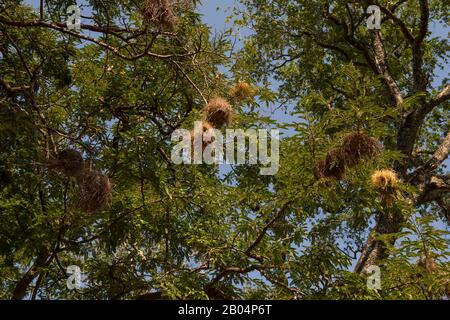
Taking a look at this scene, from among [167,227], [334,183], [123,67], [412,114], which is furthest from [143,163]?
[412,114]

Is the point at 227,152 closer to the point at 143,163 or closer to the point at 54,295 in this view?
the point at 143,163

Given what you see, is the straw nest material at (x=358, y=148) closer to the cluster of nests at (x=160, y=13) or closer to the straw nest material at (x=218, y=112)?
the straw nest material at (x=218, y=112)

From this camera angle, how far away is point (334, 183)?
5.28 metres

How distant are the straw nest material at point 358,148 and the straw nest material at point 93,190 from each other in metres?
1.69

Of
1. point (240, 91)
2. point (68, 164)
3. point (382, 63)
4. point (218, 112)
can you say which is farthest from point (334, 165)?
point (382, 63)

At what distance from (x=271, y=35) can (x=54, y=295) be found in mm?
6681

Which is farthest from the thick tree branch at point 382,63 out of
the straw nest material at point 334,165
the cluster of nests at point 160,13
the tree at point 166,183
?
the straw nest material at point 334,165

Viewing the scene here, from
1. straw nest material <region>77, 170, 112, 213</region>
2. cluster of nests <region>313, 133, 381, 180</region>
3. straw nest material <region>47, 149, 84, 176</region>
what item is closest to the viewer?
cluster of nests <region>313, 133, 381, 180</region>

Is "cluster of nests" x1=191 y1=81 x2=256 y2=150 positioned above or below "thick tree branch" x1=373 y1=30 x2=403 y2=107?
below

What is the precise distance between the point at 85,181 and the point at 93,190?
101mm

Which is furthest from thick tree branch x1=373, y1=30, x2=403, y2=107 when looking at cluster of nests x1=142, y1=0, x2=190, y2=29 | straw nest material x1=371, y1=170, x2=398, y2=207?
cluster of nests x1=142, y1=0, x2=190, y2=29

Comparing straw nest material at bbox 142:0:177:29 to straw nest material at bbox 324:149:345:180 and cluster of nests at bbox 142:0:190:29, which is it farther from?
straw nest material at bbox 324:149:345:180

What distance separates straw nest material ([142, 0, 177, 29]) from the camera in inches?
210
